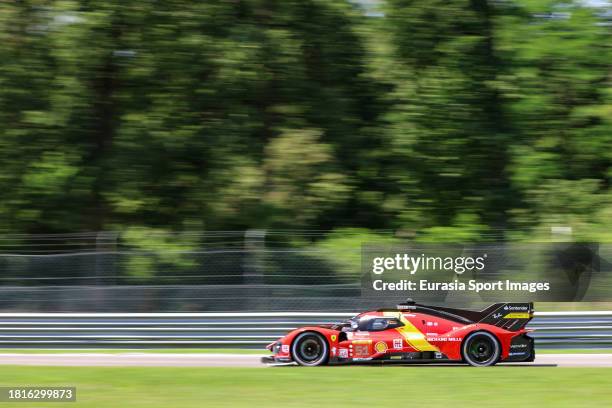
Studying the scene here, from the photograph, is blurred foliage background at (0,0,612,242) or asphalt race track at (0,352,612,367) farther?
blurred foliage background at (0,0,612,242)

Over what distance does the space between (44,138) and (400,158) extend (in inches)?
325

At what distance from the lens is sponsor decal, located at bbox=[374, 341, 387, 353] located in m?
11.1

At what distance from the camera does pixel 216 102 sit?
20.6 metres

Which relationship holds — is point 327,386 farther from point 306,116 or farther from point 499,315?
point 306,116

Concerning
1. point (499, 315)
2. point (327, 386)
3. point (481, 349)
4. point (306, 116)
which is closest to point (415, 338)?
point (481, 349)

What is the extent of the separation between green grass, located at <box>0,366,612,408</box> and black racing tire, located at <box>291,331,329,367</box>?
25 cm

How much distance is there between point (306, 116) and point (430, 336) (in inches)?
432

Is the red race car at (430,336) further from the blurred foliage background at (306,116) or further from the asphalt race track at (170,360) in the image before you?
the blurred foliage background at (306,116)

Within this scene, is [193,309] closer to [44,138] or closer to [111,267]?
[111,267]

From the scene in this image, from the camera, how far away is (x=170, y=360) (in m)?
12.9

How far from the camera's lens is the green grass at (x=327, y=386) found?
28.0 ft

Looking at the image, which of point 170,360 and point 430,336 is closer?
point 430,336

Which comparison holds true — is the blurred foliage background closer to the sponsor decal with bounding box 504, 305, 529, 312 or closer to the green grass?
the sponsor decal with bounding box 504, 305, 529, 312

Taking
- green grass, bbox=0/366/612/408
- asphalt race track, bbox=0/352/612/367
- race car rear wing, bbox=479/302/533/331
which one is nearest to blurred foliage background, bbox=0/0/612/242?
asphalt race track, bbox=0/352/612/367
